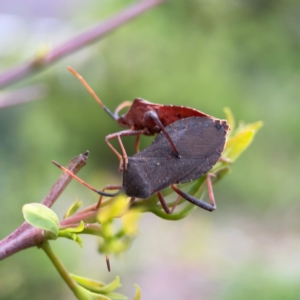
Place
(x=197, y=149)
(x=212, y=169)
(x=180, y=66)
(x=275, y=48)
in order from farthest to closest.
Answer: (x=180, y=66) < (x=275, y=48) < (x=197, y=149) < (x=212, y=169)

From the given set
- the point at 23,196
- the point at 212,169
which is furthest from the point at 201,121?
the point at 23,196

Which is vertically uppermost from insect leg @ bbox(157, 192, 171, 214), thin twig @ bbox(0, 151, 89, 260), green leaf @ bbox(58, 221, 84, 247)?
thin twig @ bbox(0, 151, 89, 260)

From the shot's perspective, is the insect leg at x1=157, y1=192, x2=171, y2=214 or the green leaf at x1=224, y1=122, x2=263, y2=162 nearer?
the insect leg at x1=157, y1=192, x2=171, y2=214

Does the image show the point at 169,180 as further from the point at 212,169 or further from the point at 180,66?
the point at 180,66

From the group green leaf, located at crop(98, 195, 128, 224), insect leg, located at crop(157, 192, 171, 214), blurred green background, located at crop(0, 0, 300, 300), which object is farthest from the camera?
blurred green background, located at crop(0, 0, 300, 300)

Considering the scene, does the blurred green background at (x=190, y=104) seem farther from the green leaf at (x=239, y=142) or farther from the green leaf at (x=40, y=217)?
the green leaf at (x=40, y=217)

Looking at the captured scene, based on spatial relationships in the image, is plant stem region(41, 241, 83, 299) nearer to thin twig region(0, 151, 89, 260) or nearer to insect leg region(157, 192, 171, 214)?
thin twig region(0, 151, 89, 260)

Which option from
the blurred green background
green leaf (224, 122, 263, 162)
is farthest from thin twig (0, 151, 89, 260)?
the blurred green background
